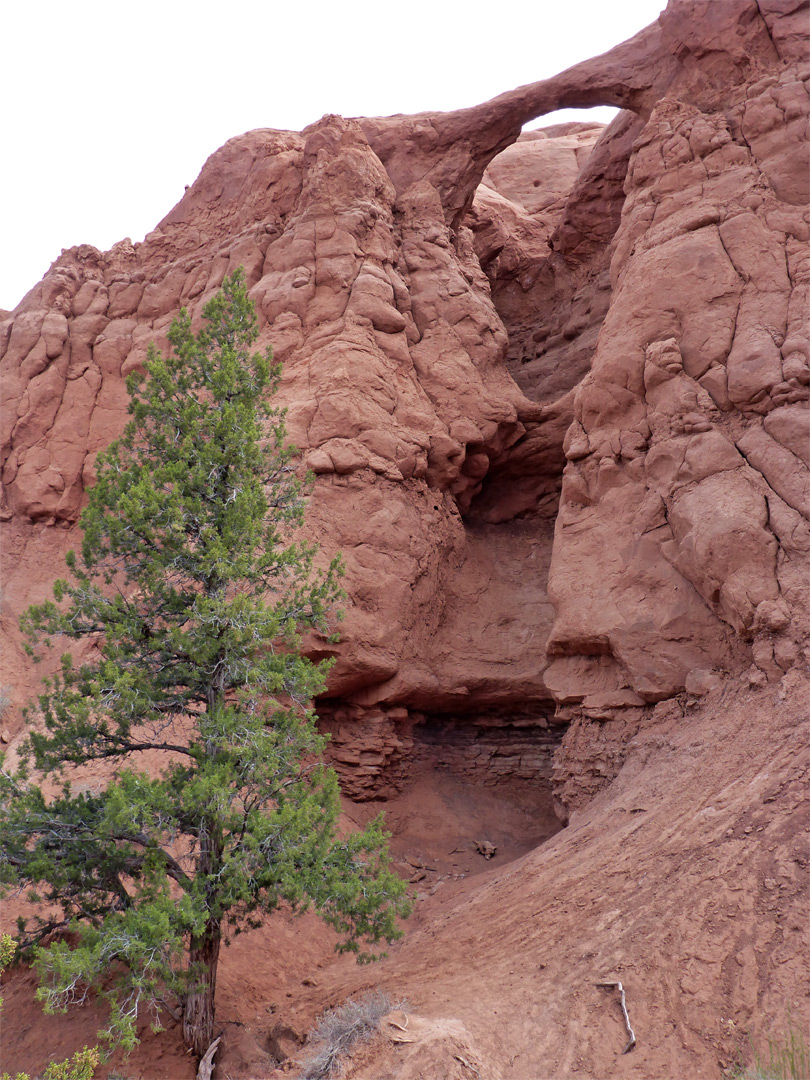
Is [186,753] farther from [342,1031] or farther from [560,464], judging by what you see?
[560,464]

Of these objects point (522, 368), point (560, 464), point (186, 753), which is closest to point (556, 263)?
point (522, 368)

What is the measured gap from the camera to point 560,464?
632 inches

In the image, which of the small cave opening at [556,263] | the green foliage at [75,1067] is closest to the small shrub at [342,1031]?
the green foliage at [75,1067]

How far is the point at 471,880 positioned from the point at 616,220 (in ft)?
47.7

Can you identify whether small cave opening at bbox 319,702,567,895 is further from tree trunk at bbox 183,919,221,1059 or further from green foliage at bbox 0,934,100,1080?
green foliage at bbox 0,934,100,1080

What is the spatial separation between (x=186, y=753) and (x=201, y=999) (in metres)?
2.31

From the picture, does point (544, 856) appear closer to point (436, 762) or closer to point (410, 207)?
point (436, 762)

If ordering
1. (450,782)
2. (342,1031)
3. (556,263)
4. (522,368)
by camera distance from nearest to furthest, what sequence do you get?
(342,1031) → (450,782) → (522,368) → (556,263)

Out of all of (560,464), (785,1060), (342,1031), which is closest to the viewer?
(785,1060)

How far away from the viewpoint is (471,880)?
11.4 metres

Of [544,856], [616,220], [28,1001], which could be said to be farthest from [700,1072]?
[616,220]

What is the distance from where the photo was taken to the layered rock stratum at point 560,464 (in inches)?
294

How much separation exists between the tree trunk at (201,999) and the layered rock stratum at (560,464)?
159cm

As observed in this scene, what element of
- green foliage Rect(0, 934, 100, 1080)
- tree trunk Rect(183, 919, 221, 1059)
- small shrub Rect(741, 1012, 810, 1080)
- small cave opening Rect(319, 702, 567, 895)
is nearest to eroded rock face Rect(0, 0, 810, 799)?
small cave opening Rect(319, 702, 567, 895)
